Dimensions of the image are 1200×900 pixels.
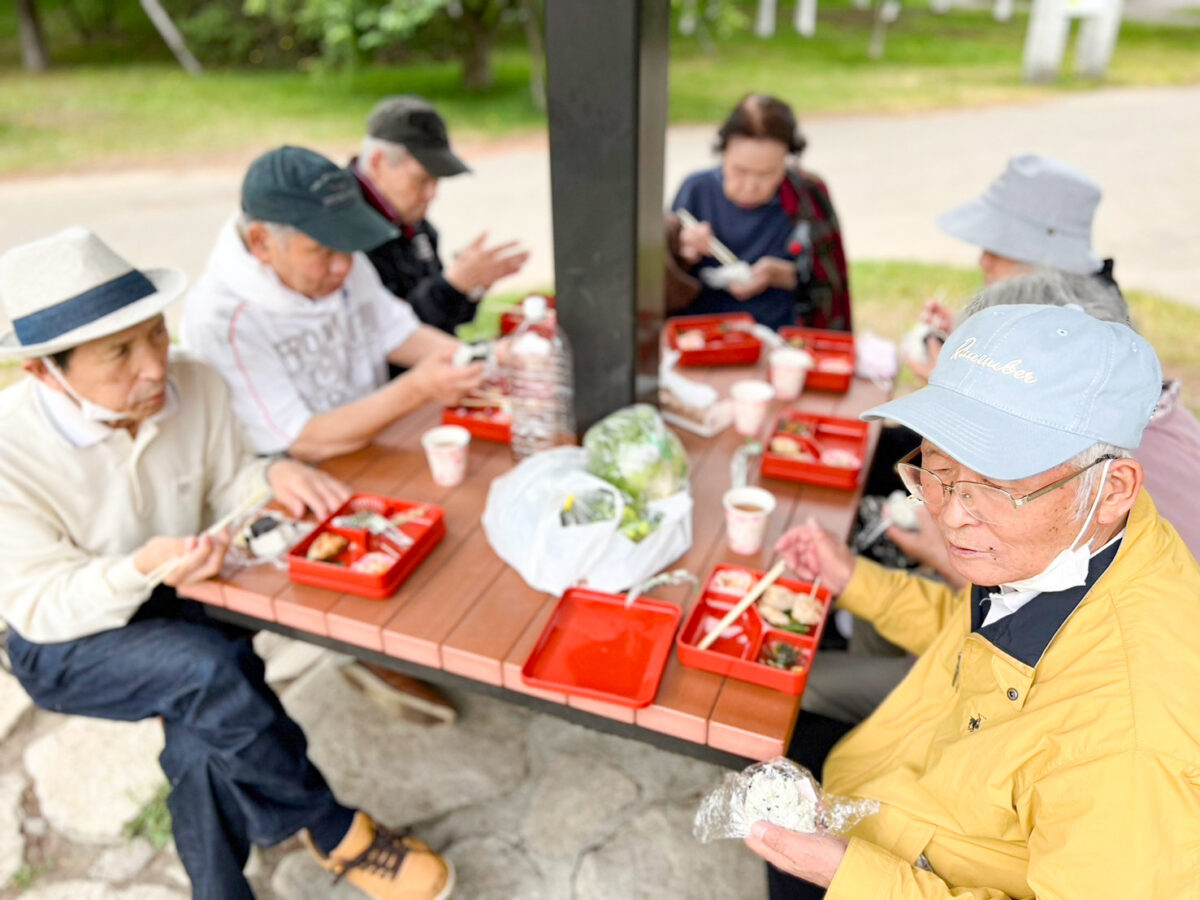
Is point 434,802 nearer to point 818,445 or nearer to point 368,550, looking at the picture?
point 368,550

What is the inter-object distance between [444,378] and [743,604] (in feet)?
3.66

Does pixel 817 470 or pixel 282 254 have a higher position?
pixel 282 254

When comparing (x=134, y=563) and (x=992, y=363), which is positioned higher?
(x=992, y=363)

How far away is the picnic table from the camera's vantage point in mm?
1662

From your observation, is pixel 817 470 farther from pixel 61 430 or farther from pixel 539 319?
pixel 61 430

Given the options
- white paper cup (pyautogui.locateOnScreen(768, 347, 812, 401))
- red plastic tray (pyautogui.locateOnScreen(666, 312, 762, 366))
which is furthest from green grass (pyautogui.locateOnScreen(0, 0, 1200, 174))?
white paper cup (pyautogui.locateOnScreen(768, 347, 812, 401))

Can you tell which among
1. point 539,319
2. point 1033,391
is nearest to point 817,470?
point 539,319

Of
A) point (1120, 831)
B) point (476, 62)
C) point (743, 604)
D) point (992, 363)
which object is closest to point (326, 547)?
point (743, 604)

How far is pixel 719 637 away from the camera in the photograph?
71.2 inches

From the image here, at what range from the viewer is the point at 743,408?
263cm

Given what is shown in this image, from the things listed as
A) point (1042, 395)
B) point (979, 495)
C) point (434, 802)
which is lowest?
point (434, 802)

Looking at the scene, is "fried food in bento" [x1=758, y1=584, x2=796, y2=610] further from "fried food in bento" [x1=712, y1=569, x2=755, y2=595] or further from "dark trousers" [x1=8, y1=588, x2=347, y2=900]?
"dark trousers" [x1=8, y1=588, x2=347, y2=900]

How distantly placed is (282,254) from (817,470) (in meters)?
1.67

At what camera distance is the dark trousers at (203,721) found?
6.86 feet
